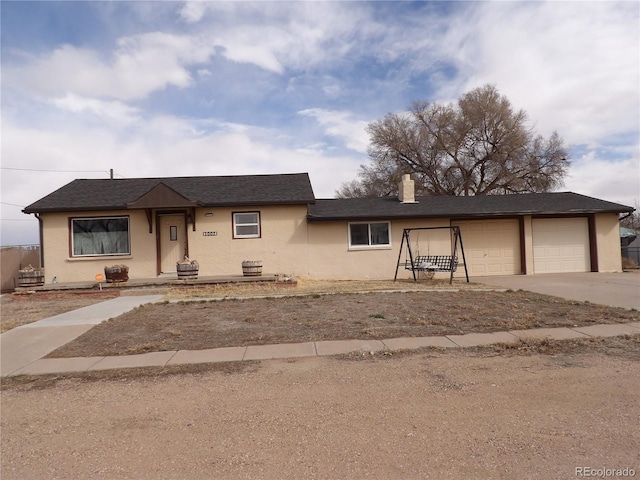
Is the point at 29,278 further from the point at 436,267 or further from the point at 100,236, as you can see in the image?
the point at 436,267

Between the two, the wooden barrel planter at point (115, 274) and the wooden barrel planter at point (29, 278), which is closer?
the wooden barrel planter at point (29, 278)

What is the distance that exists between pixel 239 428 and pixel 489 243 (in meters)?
15.2

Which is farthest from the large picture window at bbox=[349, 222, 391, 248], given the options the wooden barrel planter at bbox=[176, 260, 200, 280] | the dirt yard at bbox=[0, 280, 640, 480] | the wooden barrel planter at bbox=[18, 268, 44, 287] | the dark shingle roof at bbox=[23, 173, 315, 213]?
the wooden barrel planter at bbox=[18, 268, 44, 287]

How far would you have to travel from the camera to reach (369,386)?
15.2 ft

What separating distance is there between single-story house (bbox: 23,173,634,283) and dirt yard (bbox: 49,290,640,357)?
5.21 meters

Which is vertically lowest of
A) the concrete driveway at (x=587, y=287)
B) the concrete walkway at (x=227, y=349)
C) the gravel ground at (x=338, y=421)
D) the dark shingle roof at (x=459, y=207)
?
the gravel ground at (x=338, y=421)

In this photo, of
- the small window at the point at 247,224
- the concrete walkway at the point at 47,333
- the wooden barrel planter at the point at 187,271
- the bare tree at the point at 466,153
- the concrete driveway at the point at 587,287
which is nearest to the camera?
the concrete walkway at the point at 47,333

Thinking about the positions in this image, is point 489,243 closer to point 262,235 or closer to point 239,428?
point 262,235

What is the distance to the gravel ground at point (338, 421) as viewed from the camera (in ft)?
10.1

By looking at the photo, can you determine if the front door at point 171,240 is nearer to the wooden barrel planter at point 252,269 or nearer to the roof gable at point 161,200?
the roof gable at point 161,200

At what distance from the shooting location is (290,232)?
1583cm

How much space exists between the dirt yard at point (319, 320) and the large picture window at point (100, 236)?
623 cm

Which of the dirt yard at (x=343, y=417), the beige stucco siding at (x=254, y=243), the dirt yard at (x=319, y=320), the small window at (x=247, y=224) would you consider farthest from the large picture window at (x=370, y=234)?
the dirt yard at (x=343, y=417)

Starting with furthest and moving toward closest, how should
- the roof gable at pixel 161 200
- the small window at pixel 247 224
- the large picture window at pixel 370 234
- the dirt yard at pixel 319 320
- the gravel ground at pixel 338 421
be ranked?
the large picture window at pixel 370 234
the small window at pixel 247 224
the roof gable at pixel 161 200
the dirt yard at pixel 319 320
the gravel ground at pixel 338 421
